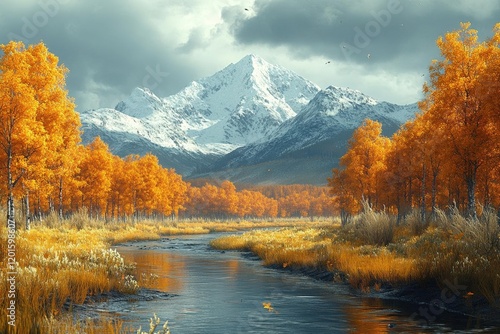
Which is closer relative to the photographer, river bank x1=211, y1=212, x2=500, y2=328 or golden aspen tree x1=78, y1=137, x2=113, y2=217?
river bank x1=211, y1=212, x2=500, y2=328

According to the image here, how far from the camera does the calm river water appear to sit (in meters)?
14.3

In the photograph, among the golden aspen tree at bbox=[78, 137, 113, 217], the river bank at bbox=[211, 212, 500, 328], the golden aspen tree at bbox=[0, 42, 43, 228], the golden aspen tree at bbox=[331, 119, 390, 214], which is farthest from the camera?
the golden aspen tree at bbox=[78, 137, 113, 217]

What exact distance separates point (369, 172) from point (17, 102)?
44.3m

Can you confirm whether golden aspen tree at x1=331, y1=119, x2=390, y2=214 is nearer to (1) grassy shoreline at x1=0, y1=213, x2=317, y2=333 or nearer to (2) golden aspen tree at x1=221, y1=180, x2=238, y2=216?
(1) grassy shoreline at x1=0, y1=213, x2=317, y2=333

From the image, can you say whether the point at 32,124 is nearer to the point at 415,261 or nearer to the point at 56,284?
the point at 56,284

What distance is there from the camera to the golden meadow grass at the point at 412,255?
17064 millimetres

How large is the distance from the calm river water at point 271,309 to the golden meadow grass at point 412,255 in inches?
57.0

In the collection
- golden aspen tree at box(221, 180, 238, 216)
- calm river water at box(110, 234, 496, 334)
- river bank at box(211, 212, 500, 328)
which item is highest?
golden aspen tree at box(221, 180, 238, 216)

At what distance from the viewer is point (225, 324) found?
48.6 ft

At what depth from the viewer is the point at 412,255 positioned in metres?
23.4

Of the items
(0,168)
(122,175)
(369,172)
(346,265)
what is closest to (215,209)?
(122,175)

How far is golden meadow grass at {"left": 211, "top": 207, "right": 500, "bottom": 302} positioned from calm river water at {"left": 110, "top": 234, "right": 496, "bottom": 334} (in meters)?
1.45

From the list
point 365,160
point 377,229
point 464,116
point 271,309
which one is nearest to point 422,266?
point 271,309

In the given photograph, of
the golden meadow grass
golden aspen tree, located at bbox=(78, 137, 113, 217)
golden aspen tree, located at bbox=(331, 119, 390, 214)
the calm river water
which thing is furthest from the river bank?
golden aspen tree, located at bbox=(78, 137, 113, 217)
